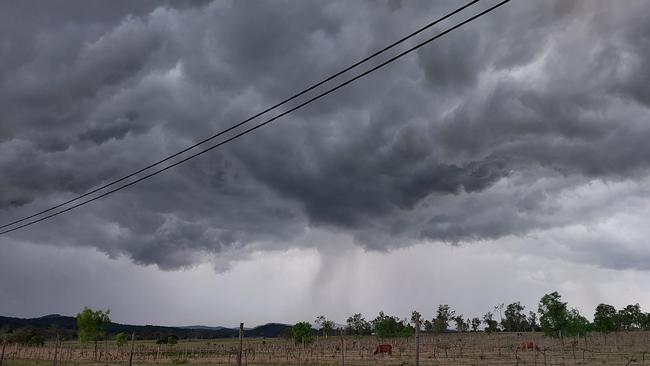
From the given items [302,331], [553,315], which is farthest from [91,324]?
[553,315]

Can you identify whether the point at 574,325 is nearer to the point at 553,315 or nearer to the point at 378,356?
the point at 553,315

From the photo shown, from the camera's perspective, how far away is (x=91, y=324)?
92812 millimetres

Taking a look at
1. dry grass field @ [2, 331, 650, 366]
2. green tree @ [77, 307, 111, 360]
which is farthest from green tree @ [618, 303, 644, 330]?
green tree @ [77, 307, 111, 360]

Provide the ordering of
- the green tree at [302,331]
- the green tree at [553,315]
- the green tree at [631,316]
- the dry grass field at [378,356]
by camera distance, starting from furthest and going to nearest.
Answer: the green tree at [631,316] < the green tree at [302,331] < the green tree at [553,315] < the dry grass field at [378,356]

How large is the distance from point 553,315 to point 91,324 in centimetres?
8210

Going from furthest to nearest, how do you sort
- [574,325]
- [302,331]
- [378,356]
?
[302,331] < [574,325] < [378,356]

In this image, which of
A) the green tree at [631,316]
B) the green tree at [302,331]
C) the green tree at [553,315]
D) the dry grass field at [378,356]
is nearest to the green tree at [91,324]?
the dry grass field at [378,356]

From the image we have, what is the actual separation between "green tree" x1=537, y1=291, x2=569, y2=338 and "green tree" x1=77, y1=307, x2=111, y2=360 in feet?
261

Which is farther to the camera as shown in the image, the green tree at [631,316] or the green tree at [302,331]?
the green tree at [631,316]

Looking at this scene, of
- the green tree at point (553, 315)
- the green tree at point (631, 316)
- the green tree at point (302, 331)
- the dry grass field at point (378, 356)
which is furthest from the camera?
the green tree at point (631, 316)

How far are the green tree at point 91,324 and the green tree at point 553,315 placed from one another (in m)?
79.4

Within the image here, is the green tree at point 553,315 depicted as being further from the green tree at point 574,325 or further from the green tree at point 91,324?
the green tree at point 91,324

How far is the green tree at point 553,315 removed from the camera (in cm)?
8356

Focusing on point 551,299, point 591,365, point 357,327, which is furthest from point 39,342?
point 591,365
